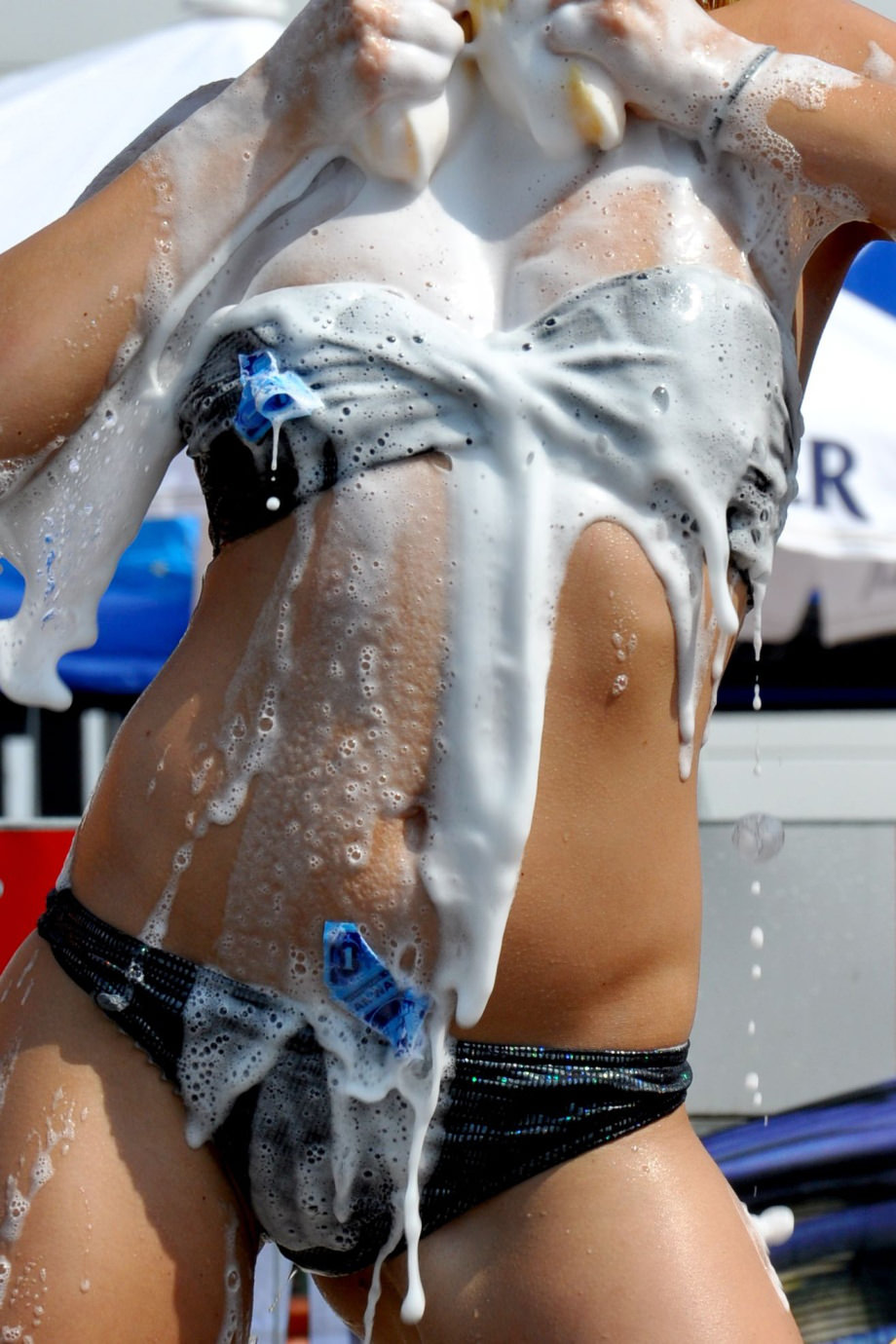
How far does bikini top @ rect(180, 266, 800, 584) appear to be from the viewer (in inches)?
52.9

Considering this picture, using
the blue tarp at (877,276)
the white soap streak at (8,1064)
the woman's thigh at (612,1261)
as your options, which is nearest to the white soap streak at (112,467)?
the white soap streak at (8,1064)

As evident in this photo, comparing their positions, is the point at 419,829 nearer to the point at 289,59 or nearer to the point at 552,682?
the point at 552,682

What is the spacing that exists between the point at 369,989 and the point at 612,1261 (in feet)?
0.96

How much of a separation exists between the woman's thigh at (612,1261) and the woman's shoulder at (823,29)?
3.18 ft

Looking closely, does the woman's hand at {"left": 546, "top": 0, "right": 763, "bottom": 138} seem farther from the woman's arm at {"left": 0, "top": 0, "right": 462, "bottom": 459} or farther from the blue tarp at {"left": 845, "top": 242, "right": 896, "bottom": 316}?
the blue tarp at {"left": 845, "top": 242, "right": 896, "bottom": 316}

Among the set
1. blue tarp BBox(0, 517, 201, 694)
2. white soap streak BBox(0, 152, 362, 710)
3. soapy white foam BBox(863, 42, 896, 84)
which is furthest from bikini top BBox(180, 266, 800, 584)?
blue tarp BBox(0, 517, 201, 694)

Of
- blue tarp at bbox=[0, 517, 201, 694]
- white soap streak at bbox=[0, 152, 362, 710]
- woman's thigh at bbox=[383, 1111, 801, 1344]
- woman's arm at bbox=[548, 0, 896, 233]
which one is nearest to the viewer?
woman's thigh at bbox=[383, 1111, 801, 1344]

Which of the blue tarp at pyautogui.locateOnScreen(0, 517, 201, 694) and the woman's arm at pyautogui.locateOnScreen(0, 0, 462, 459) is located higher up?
the woman's arm at pyautogui.locateOnScreen(0, 0, 462, 459)

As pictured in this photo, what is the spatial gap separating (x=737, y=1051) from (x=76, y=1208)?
2188 millimetres

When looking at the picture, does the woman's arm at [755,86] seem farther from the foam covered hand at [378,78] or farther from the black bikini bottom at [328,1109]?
the black bikini bottom at [328,1109]

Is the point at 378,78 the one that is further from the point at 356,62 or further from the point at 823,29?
the point at 823,29

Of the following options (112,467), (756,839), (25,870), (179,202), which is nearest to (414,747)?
(112,467)

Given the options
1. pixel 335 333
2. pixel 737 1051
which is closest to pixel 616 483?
pixel 335 333

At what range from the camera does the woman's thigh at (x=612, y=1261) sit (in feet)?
4.10
